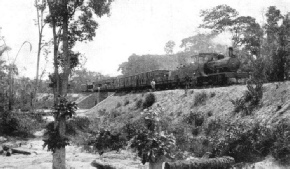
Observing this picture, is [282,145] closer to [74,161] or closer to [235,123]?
[235,123]

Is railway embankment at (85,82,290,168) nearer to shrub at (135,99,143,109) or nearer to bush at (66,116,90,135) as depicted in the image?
shrub at (135,99,143,109)

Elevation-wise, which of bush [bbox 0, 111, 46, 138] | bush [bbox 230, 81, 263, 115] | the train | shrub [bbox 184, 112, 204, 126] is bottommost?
bush [bbox 0, 111, 46, 138]

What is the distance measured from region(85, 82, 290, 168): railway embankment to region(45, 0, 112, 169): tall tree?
3.37 metres

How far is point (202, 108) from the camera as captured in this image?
53.2 ft

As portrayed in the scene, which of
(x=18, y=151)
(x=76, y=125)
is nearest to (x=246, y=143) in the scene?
(x=18, y=151)

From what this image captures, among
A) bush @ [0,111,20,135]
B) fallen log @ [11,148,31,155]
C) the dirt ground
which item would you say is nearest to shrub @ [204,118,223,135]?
the dirt ground

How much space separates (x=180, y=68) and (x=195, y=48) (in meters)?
43.4

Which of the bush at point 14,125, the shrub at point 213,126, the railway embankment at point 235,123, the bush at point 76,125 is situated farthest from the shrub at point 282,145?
the bush at point 14,125

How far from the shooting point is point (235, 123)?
12.3m

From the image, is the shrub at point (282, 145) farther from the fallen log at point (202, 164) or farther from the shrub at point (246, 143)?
the fallen log at point (202, 164)

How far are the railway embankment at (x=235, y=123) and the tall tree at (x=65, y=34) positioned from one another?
3370mm

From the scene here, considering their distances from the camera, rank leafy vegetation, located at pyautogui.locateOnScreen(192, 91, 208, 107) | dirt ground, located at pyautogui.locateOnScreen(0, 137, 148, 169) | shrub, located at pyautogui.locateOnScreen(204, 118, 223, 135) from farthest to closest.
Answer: leafy vegetation, located at pyautogui.locateOnScreen(192, 91, 208, 107), shrub, located at pyautogui.locateOnScreen(204, 118, 223, 135), dirt ground, located at pyautogui.locateOnScreen(0, 137, 148, 169)

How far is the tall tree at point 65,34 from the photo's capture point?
9.85 metres

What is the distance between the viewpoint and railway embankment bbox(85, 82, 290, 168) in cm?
991
